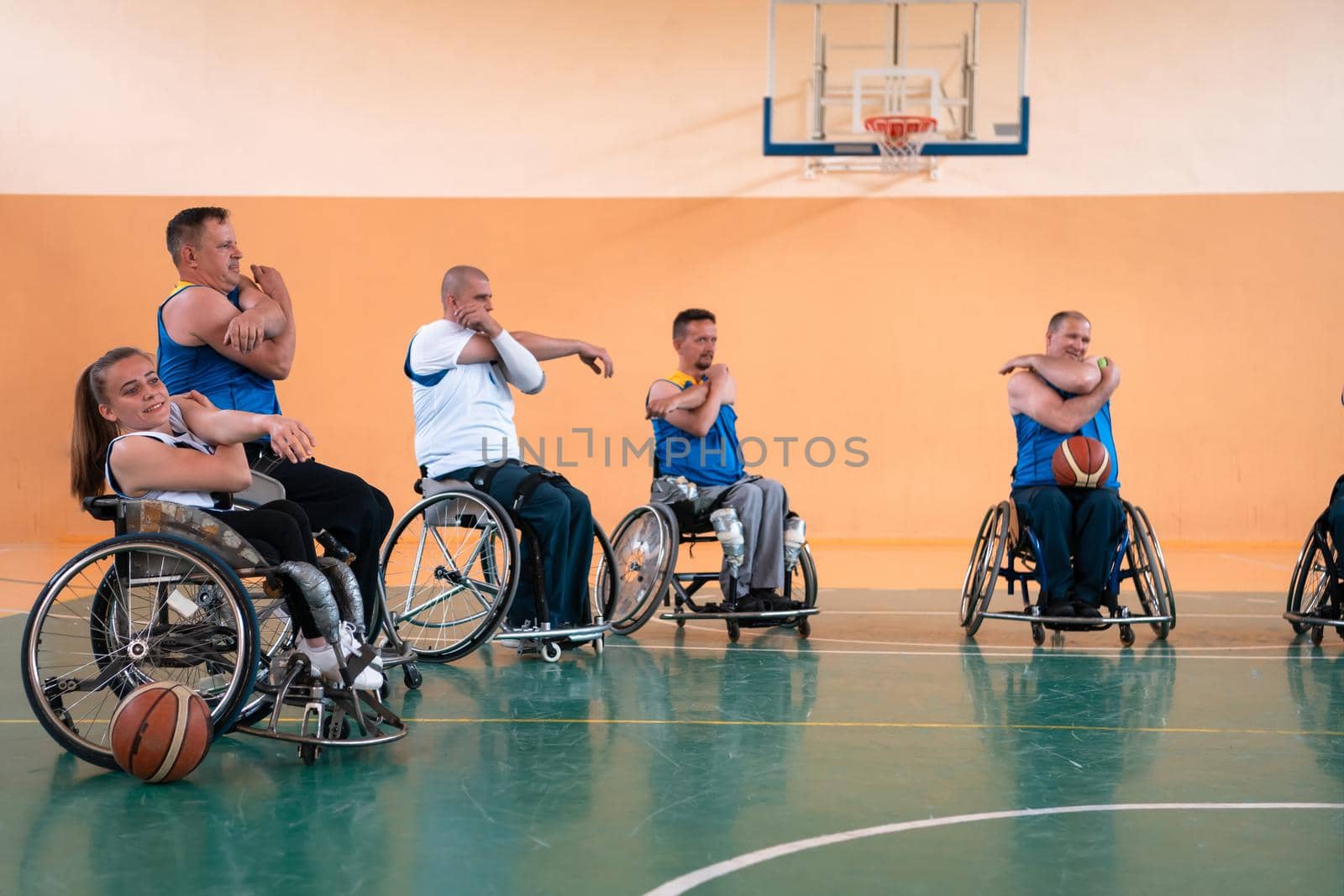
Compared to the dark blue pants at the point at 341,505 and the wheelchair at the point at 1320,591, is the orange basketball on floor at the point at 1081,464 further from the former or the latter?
the dark blue pants at the point at 341,505

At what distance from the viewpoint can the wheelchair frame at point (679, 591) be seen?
4.10 metres

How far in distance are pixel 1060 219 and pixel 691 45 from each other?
2.56 m

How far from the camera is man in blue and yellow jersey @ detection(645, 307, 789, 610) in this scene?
427 cm

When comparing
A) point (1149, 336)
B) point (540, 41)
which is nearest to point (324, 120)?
point (540, 41)

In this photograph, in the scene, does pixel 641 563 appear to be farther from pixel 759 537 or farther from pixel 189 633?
pixel 189 633

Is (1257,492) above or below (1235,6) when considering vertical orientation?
below

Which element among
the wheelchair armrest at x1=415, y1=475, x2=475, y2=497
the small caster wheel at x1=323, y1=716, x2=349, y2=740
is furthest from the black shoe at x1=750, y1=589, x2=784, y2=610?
the small caster wheel at x1=323, y1=716, x2=349, y2=740

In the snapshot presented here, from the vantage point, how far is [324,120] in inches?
316

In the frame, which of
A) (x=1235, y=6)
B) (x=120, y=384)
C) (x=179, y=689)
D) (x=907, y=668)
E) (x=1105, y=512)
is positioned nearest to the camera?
(x=179, y=689)

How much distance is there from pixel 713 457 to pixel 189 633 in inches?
87.6

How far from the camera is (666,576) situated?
4.08m

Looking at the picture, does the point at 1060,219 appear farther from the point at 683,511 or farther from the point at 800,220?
the point at 683,511

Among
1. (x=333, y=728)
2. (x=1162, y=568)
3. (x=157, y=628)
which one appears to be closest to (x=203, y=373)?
(x=157, y=628)

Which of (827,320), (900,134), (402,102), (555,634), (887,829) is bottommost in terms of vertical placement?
(887,829)
